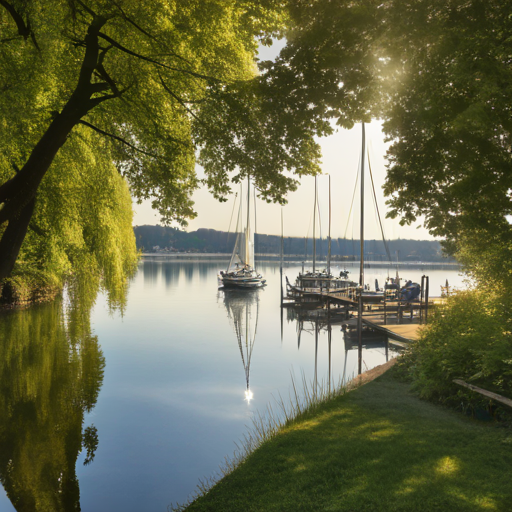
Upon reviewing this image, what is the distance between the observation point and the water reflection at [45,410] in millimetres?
7738

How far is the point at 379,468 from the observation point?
605 cm

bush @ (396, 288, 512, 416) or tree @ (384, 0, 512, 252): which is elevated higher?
tree @ (384, 0, 512, 252)

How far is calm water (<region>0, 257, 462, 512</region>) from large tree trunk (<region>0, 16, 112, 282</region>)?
4.14 metres

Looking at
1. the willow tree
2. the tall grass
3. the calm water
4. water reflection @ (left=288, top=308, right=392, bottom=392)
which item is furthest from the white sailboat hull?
the willow tree

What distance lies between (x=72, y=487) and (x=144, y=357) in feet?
42.2

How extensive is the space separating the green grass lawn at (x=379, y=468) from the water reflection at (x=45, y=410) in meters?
3.28

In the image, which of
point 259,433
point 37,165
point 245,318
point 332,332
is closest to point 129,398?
point 259,433

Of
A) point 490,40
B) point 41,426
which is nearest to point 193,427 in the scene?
point 41,426

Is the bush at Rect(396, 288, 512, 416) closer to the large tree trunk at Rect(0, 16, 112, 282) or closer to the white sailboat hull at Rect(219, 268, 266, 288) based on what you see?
the large tree trunk at Rect(0, 16, 112, 282)

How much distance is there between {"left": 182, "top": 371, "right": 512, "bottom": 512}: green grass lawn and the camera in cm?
520

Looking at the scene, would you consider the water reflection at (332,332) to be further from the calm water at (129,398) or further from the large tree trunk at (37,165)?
the large tree trunk at (37,165)

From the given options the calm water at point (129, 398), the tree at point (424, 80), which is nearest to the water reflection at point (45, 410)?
the calm water at point (129, 398)

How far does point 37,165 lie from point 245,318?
1167 inches

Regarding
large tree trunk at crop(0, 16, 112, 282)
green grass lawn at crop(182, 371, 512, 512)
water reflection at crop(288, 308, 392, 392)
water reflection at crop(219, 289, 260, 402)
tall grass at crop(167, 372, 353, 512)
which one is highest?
large tree trunk at crop(0, 16, 112, 282)
